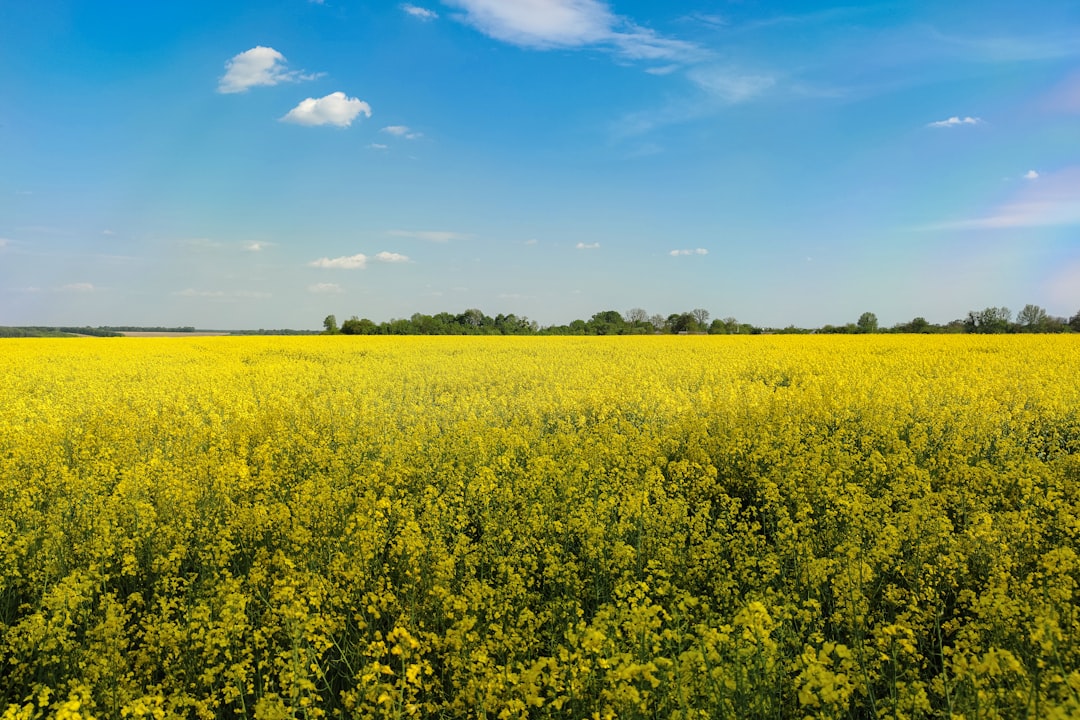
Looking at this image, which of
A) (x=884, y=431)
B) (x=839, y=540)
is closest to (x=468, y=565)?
(x=839, y=540)

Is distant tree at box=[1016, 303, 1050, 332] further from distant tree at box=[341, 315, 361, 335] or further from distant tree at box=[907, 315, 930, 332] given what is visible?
distant tree at box=[341, 315, 361, 335]

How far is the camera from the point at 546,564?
5.86 m

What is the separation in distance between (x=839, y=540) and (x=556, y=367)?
1688cm

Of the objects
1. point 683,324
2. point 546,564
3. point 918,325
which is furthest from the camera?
point 683,324

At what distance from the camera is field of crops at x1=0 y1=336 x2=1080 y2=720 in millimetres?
3760

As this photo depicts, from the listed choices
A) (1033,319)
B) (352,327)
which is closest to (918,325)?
(1033,319)

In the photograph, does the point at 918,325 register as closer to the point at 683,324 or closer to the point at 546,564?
the point at 683,324

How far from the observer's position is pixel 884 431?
32.3 feet

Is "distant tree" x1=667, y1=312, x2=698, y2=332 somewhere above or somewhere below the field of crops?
above

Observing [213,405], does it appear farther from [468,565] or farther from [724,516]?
[724,516]

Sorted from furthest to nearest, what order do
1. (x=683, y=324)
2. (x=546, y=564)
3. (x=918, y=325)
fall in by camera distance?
1. (x=683, y=324)
2. (x=918, y=325)
3. (x=546, y=564)

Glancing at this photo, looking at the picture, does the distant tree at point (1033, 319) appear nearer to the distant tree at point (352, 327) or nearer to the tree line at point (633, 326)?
the tree line at point (633, 326)

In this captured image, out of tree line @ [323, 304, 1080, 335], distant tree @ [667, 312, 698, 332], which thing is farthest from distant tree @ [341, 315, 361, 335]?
distant tree @ [667, 312, 698, 332]

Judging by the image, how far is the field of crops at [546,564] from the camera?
3.76 meters
